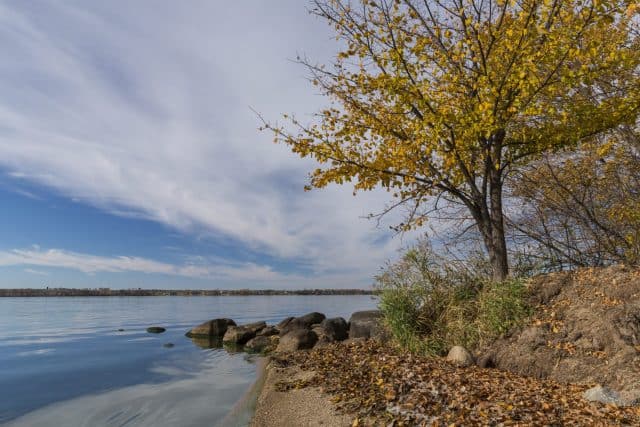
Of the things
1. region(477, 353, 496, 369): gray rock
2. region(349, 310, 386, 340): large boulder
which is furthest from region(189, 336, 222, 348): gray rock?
region(477, 353, 496, 369): gray rock

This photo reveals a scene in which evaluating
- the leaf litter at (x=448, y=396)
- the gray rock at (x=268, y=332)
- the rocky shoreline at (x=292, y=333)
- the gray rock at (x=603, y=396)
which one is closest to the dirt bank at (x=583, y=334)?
the gray rock at (x=603, y=396)

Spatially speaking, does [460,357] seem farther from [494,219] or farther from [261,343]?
[261,343]

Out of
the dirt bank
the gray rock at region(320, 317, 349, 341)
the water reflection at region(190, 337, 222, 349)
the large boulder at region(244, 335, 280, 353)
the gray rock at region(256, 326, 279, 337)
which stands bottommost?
the water reflection at region(190, 337, 222, 349)

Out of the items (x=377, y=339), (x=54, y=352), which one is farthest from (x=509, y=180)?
(x=54, y=352)

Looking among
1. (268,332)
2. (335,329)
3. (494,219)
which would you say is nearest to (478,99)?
(494,219)

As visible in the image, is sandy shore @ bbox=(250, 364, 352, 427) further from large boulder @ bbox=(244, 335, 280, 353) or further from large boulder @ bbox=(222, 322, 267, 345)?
large boulder @ bbox=(222, 322, 267, 345)

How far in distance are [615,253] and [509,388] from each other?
5.72 m

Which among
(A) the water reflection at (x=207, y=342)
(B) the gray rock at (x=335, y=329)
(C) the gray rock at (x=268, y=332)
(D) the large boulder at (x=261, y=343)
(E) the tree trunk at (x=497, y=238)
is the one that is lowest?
(A) the water reflection at (x=207, y=342)

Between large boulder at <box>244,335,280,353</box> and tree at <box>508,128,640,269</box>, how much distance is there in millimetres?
10937

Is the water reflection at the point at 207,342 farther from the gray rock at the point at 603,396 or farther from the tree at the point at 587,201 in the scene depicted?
the gray rock at the point at 603,396

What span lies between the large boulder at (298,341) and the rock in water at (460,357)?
663cm

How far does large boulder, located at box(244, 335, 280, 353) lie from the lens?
57.7ft

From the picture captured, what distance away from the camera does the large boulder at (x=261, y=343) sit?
57.7 feet

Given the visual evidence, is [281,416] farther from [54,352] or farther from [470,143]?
[54,352]
